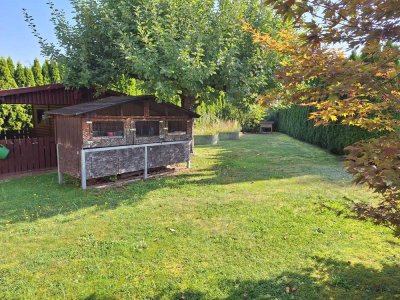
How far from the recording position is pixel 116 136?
6.52 m

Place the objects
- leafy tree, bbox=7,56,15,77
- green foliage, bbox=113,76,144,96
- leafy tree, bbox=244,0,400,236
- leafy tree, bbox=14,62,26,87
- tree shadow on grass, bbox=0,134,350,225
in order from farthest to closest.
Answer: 1. leafy tree, bbox=14,62,26,87
2. leafy tree, bbox=7,56,15,77
3. green foliage, bbox=113,76,144,96
4. tree shadow on grass, bbox=0,134,350,225
5. leafy tree, bbox=244,0,400,236

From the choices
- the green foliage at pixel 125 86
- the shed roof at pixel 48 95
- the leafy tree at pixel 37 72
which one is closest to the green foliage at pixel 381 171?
Result: the green foliage at pixel 125 86

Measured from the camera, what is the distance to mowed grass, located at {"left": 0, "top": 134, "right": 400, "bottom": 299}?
2797 millimetres

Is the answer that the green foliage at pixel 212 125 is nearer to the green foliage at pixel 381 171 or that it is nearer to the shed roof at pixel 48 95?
the shed roof at pixel 48 95

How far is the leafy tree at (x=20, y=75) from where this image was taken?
12273 mm

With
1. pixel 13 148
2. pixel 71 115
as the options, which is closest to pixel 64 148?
pixel 71 115

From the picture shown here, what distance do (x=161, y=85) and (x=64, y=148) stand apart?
108 inches

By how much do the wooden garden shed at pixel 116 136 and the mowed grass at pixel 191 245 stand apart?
2.02 feet

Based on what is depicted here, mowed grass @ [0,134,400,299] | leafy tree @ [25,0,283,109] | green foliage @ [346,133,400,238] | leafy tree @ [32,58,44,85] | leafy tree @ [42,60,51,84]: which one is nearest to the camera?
green foliage @ [346,133,400,238]

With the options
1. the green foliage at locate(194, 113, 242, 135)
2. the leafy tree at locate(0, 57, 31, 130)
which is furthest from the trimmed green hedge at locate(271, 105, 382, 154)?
the leafy tree at locate(0, 57, 31, 130)

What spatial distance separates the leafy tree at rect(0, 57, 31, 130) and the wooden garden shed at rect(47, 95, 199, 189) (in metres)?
5.79

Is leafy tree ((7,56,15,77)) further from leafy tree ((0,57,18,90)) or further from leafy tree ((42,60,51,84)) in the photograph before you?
leafy tree ((42,60,51,84))

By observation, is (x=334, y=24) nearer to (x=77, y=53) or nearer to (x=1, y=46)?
(x=77, y=53)

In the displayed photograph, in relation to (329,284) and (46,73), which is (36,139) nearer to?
(46,73)
